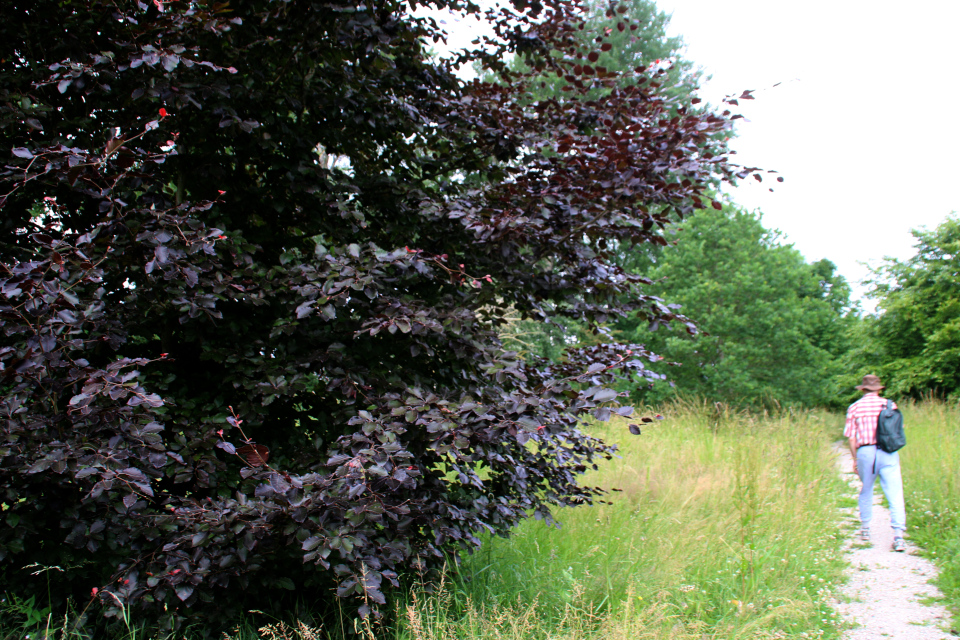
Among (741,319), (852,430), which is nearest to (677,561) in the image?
(852,430)

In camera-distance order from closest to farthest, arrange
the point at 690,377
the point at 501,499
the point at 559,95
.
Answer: the point at 501,499 < the point at 559,95 < the point at 690,377

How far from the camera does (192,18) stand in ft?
7.20

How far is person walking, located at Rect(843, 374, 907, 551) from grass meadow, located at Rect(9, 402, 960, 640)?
27 cm

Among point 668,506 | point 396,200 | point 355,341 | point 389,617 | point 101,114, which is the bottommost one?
point 389,617

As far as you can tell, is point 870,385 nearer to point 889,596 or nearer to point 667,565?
point 889,596

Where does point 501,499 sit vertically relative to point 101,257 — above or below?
below

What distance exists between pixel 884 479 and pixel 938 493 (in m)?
0.97

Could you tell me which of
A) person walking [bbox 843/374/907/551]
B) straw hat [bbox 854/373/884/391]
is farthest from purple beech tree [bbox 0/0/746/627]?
straw hat [bbox 854/373/884/391]

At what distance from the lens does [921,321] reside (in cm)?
1253

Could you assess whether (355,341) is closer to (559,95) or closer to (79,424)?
(79,424)

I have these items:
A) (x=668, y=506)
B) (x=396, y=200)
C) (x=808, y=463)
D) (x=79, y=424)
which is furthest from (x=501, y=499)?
(x=808, y=463)

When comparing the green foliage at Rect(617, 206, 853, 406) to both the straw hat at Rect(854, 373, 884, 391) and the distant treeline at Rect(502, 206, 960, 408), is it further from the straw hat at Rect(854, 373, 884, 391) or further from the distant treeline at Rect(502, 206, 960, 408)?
the straw hat at Rect(854, 373, 884, 391)

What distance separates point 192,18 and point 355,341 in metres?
1.44

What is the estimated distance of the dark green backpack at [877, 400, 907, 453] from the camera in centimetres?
505
